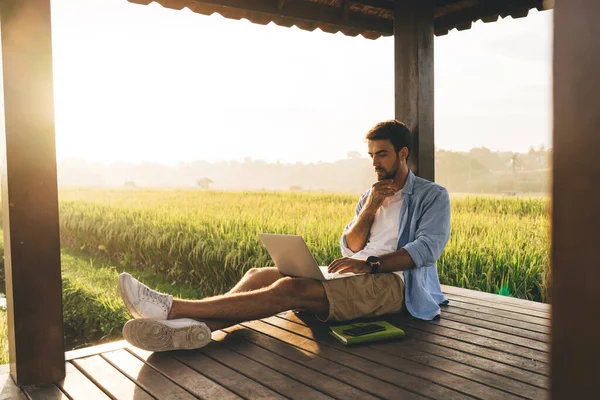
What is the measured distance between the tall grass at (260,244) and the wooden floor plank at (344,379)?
1496 millimetres

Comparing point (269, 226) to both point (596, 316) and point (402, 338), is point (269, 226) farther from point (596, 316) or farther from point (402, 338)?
point (596, 316)

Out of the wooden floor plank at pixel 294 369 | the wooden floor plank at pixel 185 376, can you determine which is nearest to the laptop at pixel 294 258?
the wooden floor plank at pixel 294 369

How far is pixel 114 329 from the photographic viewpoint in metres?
5.79

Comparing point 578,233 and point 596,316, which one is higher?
point 578,233

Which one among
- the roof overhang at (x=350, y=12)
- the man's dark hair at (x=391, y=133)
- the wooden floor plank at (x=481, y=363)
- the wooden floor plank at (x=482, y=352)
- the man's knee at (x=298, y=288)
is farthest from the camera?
the roof overhang at (x=350, y=12)

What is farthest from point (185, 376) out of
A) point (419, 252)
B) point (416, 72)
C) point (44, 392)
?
point (416, 72)

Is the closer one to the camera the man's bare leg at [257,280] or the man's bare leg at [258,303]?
the man's bare leg at [258,303]

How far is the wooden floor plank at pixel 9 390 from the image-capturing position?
1.97 m

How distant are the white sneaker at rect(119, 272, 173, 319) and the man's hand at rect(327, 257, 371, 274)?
869 millimetres

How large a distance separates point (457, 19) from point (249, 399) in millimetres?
3245

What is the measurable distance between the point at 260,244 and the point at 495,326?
156 inches

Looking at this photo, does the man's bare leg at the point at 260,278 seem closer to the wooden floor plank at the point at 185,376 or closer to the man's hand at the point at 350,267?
the man's hand at the point at 350,267

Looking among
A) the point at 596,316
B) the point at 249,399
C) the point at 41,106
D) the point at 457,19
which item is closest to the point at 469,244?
the point at 457,19

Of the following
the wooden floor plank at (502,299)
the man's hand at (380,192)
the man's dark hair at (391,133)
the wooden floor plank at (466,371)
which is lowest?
the wooden floor plank at (502,299)
